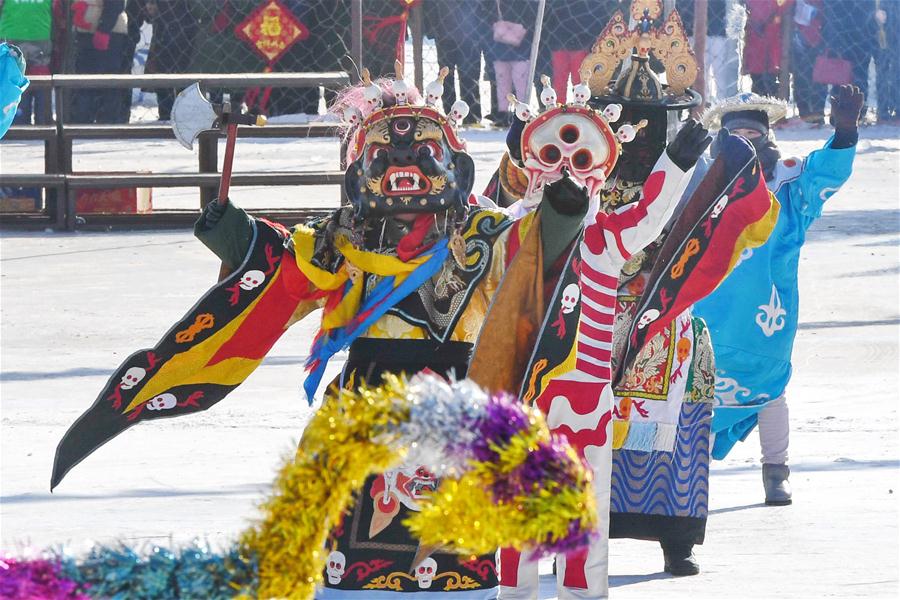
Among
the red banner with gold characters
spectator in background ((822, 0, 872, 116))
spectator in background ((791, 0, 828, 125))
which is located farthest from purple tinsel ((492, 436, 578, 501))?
spectator in background ((822, 0, 872, 116))

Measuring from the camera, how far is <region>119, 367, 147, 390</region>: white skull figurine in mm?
4430

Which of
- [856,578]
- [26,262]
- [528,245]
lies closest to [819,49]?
[26,262]

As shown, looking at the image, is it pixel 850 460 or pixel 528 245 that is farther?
pixel 850 460

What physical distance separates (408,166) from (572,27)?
841 centimetres

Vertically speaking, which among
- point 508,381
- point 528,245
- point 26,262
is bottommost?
point 26,262

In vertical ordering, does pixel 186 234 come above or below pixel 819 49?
below

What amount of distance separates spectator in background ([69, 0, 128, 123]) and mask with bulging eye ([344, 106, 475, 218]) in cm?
839

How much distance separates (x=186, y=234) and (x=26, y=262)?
1.25m

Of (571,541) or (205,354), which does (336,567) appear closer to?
(205,354)

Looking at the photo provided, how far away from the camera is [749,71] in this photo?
1356cm

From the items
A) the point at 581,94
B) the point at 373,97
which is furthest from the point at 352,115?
the point at 581,94

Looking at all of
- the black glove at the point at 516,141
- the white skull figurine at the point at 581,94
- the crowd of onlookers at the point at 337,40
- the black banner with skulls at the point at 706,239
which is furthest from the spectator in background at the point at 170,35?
the white skull figurine at the point at 581,94

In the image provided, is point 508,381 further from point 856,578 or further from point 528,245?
point 856,578

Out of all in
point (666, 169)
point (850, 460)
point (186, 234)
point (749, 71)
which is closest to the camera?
point (666, 169)
